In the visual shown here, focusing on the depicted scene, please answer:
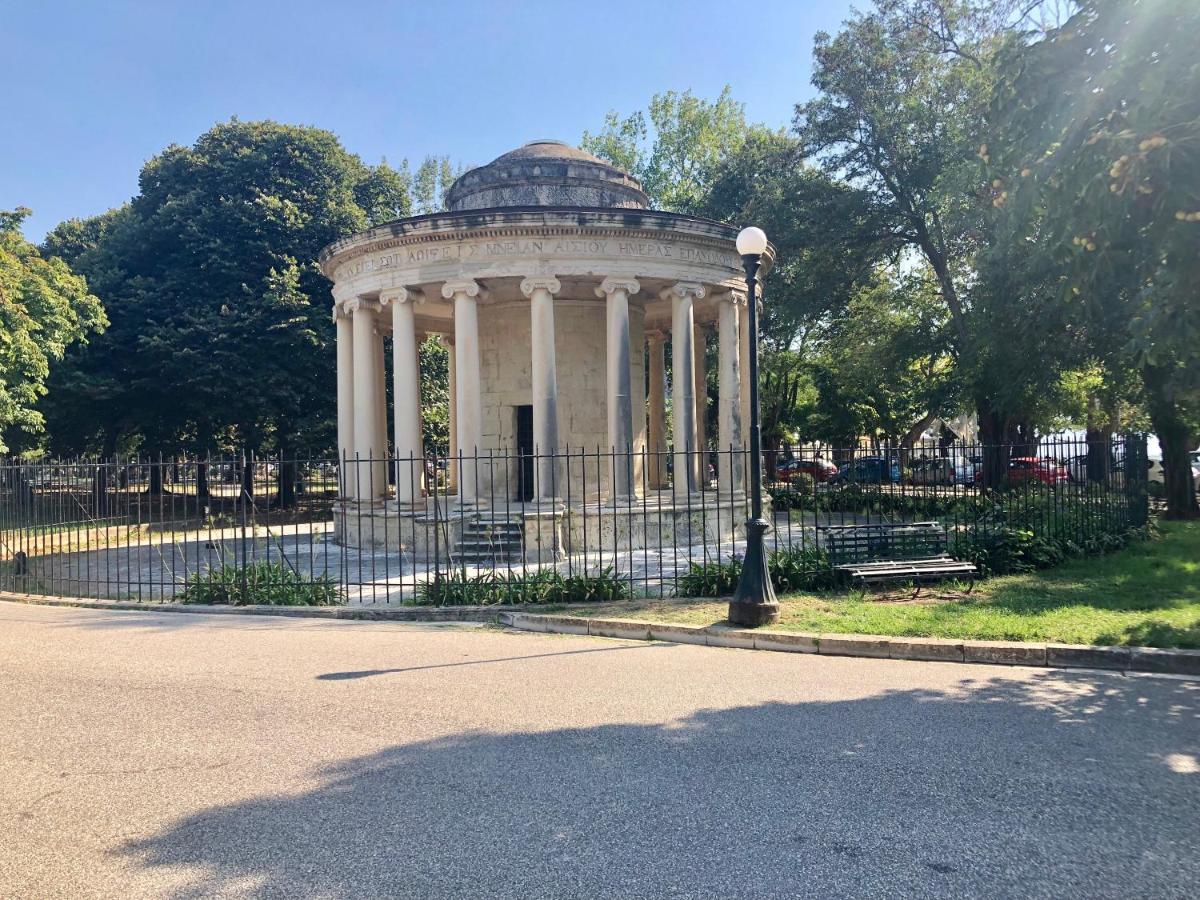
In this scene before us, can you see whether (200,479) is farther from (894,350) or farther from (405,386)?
(894,350)

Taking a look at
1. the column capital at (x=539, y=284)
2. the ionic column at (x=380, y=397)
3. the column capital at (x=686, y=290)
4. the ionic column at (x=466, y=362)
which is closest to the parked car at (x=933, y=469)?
the column capital at (x=686, y=290)

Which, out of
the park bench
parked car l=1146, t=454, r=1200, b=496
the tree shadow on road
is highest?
parked car l=1146, t=454, r=1200, b=496

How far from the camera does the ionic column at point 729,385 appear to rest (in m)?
19.0

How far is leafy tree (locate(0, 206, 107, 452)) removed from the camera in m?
17.1

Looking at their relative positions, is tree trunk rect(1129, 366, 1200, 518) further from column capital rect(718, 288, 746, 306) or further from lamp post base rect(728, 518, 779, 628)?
lamp post base rect(728, 518, 779, 628)

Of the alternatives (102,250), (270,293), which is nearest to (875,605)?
(270,293)

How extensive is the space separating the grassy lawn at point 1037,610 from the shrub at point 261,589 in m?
3.88

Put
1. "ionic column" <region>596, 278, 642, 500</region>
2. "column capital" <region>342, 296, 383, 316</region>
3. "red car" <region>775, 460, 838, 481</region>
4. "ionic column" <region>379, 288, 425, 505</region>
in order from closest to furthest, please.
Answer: "red car" <region>775, 460, 838, 481</region> < "ionic column" <region>596, 278, 642, 500</region> < "ionic column" <region>379, 288, 425, 505</region> < "column capital" <region>342, 296, 383, 316</region>

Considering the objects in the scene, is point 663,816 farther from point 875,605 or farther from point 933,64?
point 933,64

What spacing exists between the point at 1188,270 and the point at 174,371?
2674 centimetres

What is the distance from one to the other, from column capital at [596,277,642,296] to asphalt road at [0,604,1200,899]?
1083 cm

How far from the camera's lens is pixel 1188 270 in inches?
287

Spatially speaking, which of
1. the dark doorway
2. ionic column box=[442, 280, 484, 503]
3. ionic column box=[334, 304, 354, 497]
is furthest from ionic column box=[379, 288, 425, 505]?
the dark doorway

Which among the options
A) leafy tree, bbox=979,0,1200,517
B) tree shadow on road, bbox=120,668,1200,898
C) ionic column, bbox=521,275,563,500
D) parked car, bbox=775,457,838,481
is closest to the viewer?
tree shadow on road, bbox=120,668,1200,898
